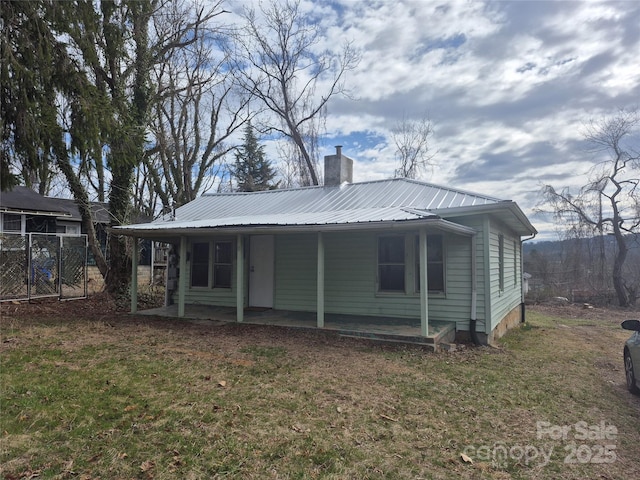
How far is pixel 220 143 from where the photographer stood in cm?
2186

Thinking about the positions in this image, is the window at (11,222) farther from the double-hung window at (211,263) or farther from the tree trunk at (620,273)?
the tree trunk at (620,273)

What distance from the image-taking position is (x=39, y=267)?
41.0 ft

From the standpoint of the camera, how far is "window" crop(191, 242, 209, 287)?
10.5m

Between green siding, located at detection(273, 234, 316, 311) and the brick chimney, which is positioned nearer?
green siding, located at detection(273, 234, 316, 311)

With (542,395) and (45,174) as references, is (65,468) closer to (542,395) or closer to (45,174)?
(45,174)

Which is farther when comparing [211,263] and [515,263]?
[515,263]

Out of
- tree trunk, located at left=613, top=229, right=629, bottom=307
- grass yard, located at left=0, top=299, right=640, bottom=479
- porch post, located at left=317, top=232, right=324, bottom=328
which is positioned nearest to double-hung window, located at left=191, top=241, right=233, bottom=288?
grass yard, located at left=0, top=299, right=640, bottom=479

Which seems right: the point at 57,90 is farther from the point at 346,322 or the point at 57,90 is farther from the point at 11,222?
the point at 11,222

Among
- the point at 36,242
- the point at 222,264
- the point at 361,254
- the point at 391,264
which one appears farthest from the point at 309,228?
the point at 36,242

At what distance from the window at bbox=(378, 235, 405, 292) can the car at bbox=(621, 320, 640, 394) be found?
3.96 meters

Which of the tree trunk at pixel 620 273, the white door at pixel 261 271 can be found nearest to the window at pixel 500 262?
the white door at pixel 261 271

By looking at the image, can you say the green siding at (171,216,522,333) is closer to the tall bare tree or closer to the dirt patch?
the tall bare tree

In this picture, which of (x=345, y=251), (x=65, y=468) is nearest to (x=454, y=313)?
(x=345, y=251)

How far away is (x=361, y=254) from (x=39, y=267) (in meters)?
10.8
